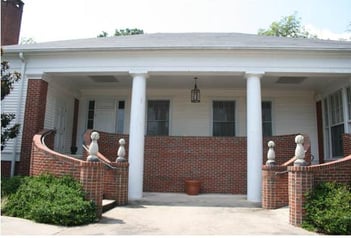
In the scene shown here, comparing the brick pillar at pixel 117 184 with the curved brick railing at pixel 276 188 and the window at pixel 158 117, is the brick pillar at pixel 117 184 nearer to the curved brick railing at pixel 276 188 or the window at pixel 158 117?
the curved brick railing at pixel 276 188

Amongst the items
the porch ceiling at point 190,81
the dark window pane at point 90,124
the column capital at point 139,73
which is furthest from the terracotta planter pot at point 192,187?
the dark window pane at point 90,124

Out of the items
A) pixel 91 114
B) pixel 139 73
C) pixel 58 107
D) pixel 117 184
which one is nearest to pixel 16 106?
pixel 58 107

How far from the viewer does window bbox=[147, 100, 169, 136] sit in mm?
13625

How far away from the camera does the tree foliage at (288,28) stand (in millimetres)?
31188

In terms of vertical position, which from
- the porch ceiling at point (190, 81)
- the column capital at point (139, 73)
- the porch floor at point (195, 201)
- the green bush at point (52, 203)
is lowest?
the porch floor at point (195, 201)

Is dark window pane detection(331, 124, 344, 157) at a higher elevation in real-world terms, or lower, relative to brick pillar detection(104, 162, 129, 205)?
higher

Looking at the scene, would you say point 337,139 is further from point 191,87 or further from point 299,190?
point 299,190

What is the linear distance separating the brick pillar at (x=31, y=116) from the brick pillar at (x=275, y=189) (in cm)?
737

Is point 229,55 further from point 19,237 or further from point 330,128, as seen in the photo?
point 19,237

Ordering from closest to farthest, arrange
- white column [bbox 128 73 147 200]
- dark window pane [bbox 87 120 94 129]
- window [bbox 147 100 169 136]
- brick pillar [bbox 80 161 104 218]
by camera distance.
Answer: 1. brick pillar [bbox 80 161 104 218]
2. white column [bbox 128 73 147 200]
3. window [bbox 147 100 169 136]
4. dark window pane [bbox 87 120 94 129]

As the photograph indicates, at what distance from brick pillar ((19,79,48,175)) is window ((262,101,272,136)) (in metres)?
8.73

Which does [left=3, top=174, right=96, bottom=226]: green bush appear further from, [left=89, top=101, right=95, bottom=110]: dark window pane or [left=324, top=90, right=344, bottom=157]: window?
[left=324, top=90, right=344, bottom=157]: window

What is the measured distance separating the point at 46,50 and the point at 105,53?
6.24ft

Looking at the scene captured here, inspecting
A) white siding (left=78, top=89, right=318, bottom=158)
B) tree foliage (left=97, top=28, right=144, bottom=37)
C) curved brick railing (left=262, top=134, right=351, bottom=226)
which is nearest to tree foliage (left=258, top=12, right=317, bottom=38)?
tree foliage (left=97, top=28, right=144, bottom=37)
